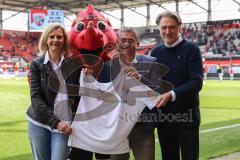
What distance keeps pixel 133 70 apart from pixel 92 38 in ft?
2.90

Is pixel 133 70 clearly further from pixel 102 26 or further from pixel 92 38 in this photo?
pixel 102 26

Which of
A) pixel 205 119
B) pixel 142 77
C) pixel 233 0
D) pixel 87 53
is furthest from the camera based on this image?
pixel 233 0

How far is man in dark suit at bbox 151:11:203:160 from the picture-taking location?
342cm

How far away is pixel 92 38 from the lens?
4.04m

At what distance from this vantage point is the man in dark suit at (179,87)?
342cm

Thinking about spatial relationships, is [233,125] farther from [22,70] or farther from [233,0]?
[22,70]

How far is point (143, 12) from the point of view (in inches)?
1779

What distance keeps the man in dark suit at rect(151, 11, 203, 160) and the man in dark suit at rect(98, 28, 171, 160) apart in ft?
0.48

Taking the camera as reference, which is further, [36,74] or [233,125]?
[233,125]

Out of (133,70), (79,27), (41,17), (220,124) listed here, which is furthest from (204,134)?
(41,17)

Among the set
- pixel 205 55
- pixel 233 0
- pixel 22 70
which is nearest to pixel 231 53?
pixel 205 55

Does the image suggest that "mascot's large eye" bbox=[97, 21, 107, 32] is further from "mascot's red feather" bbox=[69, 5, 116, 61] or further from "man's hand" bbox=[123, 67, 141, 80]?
"man's hand" bbox=[123, 67, 141, 80]

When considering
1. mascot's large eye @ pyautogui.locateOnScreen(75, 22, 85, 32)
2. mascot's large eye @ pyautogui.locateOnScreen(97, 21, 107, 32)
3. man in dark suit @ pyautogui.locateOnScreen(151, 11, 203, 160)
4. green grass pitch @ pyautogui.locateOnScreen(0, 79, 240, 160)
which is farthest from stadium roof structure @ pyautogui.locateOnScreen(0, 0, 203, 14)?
man in dark suit @ pyautogui.locateOnScreen(151, 11, 203, 160)

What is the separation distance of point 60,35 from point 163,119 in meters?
1.22
